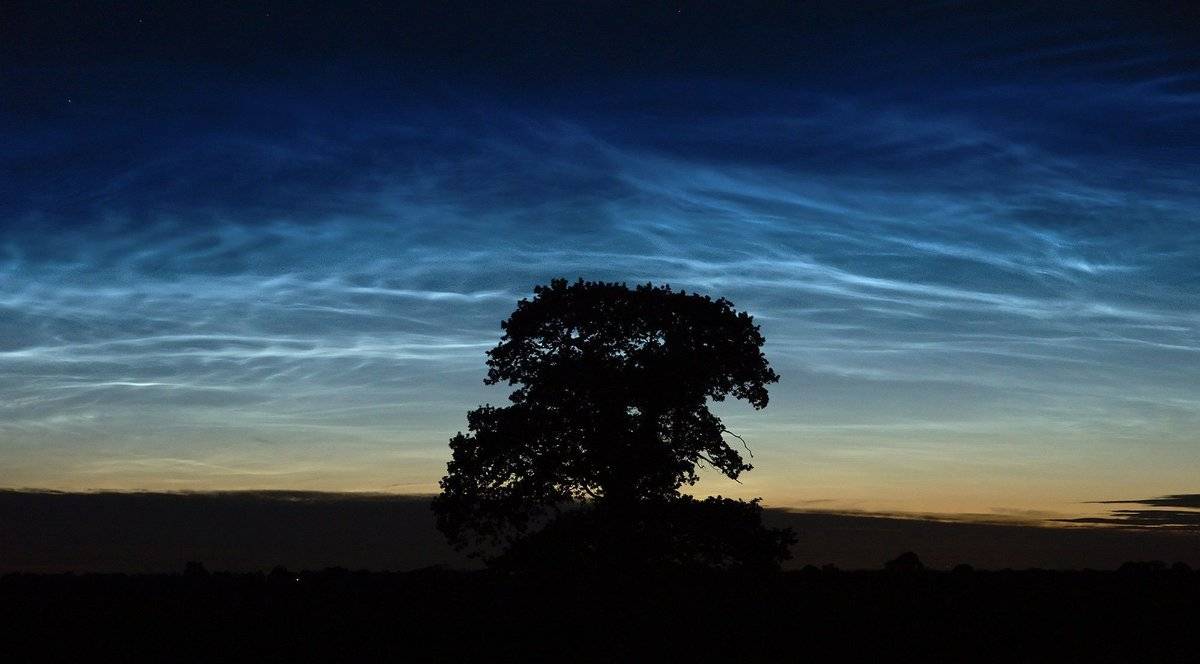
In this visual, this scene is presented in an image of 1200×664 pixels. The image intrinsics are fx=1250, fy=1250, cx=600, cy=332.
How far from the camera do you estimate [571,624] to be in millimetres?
19969

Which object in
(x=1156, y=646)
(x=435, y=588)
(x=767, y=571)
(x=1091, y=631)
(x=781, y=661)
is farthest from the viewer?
(x=767, y=571)

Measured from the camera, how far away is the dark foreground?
58.0ft

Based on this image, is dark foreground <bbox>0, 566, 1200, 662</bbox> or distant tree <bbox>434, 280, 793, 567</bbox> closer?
dark foreground <bbox>0, 566, 1200, 662</bbox>

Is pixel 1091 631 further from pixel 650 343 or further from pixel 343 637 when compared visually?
pixel 650 343

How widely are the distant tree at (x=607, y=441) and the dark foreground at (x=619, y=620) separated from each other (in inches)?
249

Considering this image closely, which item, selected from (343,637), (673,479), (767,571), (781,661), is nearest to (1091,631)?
(781,661)

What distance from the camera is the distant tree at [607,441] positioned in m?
34.5

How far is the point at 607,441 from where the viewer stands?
114 feet

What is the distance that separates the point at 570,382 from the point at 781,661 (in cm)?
1814

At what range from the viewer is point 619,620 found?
2028cm

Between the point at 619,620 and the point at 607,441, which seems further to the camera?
the point at 607,441

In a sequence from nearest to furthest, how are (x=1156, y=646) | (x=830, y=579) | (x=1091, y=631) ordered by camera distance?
(x=1156, y=646), (x=1091, y=631), (x=830, y=579)

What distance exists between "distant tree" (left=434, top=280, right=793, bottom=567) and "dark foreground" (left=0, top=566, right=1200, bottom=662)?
20.8 ft

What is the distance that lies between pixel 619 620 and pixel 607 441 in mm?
14561
